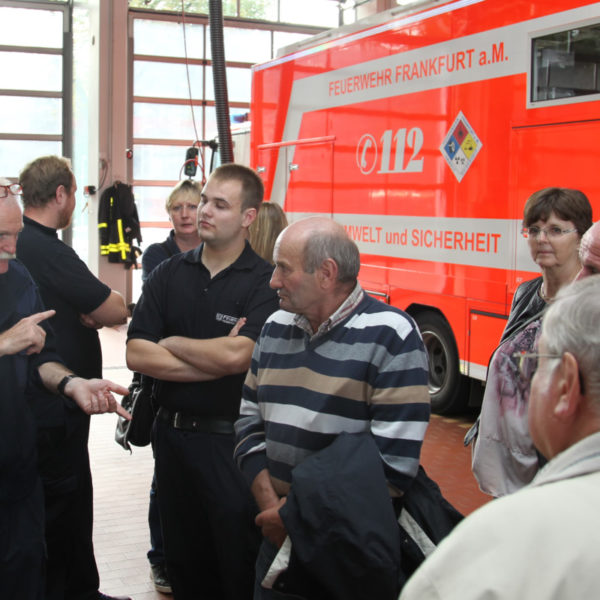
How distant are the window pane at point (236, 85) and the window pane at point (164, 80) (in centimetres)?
23

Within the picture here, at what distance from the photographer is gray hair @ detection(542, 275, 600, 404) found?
4.51 feet

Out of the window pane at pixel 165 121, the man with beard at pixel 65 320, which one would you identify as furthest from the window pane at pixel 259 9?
the man with beard at pixel 65 320

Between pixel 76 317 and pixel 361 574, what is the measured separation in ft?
6.93

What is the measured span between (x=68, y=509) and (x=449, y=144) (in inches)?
183

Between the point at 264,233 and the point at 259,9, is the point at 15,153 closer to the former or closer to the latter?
the point at 259,9

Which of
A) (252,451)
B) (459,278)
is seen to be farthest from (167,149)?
(252,451)

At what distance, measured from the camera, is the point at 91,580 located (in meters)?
4.08

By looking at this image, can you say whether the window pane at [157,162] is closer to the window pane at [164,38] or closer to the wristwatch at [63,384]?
the window pane at [164,38]

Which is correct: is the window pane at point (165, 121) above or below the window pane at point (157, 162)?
above

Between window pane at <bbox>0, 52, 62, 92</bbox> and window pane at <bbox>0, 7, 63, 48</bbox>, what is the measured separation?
23cm

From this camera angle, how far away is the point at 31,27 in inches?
647

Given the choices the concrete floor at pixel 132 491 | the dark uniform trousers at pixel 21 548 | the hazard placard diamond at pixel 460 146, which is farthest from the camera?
the hazard placard diamond at pixel 460 146

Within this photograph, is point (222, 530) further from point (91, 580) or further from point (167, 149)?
point (167, 149)

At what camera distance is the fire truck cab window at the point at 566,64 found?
19.4ft
